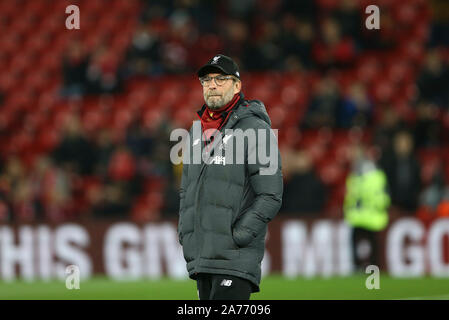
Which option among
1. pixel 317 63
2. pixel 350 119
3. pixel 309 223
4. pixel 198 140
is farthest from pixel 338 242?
pixel 198 140

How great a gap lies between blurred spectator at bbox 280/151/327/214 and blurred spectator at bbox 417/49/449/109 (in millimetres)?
3093

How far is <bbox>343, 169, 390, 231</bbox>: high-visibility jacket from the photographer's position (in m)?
15.4

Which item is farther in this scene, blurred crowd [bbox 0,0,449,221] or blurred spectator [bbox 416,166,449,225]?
blurred crowd [bbox 0,0,449,221]

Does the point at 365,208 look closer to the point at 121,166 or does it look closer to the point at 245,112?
the point at 121,166

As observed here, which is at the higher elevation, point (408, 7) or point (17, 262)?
point (408, 7)

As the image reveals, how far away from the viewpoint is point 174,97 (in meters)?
20.6

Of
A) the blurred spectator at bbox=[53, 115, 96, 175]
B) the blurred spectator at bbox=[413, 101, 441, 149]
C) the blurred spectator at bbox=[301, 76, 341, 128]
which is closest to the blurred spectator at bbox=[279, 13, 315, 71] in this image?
the blurred spectator at bbox=[301, 76, 341, 128]

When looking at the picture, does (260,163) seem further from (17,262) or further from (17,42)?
(17,42)

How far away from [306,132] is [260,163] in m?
12.5

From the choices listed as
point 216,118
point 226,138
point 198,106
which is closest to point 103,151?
point 198,106

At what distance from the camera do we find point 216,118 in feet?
21.0

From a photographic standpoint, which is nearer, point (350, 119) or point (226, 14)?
point (350, 119)

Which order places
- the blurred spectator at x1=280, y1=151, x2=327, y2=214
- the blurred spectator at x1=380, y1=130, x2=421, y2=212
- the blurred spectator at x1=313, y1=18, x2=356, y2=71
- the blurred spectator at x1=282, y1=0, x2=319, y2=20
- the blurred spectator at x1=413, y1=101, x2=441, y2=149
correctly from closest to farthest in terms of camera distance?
the blurred spectator at x1=380, y1=130, x2=421, y2=212 < the blurred spectator at x1=280, y1=151, x2=327, y2=214 < the blurred spectator at x1=413, y1=101, x2=441, y2=149 < the blurred spectator at x1=313, y1=18, x2=356, y2=71 < the blurred spectator at x1=282, y1=0, x2=319, y2=20

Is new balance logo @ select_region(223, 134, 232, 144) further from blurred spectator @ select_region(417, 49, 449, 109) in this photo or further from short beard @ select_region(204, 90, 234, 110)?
blurred spectator @ select_region(417, 49, 449, 109)
